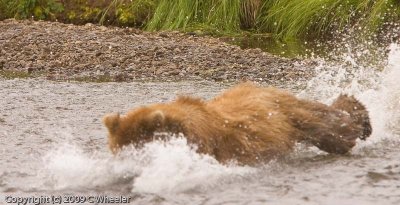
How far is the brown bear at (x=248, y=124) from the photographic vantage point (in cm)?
545

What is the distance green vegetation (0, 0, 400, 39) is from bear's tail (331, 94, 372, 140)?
35.1ft

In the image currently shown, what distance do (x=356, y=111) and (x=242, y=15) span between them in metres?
13.2

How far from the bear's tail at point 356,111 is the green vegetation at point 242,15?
10696 millimetres

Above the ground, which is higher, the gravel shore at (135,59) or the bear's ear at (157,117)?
the bear's ear at (157,117)

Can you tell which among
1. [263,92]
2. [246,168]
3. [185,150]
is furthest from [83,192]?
[263,92]

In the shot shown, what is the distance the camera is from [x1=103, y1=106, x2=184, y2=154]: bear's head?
536 cm

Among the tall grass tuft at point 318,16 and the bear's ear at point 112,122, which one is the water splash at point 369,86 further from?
the bear's ear at point 112,122

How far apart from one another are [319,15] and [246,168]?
43.1 ft

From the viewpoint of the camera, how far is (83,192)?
18.5 ft

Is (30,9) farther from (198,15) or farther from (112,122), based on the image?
(112,122)

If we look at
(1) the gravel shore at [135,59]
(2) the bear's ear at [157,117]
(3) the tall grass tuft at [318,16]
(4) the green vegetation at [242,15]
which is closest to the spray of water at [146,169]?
(2) the bear's ear at [157,117]

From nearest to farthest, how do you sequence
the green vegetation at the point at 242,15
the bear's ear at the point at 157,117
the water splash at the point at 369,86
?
the bear's ear at the point at 157,117 < the water splash at the point at 369,86 < the green vegetation at the point at 242,15

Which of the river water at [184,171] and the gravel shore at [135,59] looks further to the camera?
the gravel shore at [135,59]

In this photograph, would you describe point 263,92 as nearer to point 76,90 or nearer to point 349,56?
Result: point 76,90
